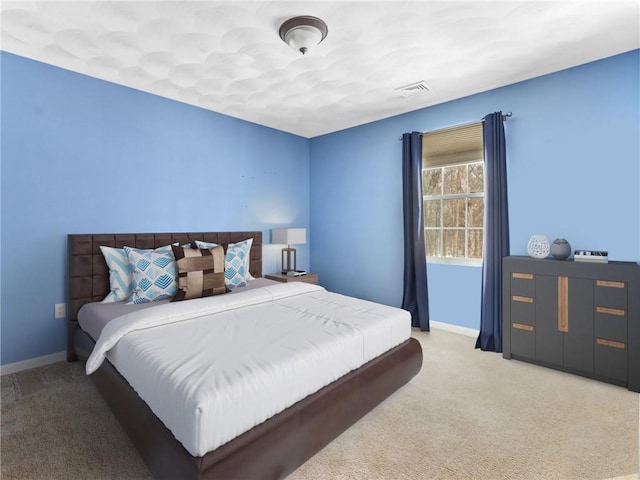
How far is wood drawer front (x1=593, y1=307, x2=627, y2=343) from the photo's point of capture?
2.38 m

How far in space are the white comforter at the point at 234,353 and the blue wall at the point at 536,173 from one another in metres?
1.63

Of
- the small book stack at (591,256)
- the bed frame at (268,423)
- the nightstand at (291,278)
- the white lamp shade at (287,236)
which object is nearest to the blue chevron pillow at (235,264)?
the nightstand at (291,278)

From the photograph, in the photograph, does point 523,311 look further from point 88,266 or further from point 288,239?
point 88,266

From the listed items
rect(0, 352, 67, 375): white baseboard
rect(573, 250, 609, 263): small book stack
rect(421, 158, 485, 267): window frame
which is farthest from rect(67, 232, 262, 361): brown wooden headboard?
rect(573, 250, 609, 263): small book stack

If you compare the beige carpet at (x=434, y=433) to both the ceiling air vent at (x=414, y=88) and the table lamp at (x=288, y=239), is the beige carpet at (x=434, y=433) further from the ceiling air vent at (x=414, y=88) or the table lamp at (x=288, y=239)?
the ceiling air vent at (x=414, y=88)

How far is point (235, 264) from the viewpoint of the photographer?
3.31 meters

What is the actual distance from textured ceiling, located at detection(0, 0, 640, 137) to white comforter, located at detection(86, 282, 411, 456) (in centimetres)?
194

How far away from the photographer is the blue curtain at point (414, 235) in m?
3.70

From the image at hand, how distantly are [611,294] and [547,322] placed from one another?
49 centimetres

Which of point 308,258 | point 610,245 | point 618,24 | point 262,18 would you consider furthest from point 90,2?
point 610,245

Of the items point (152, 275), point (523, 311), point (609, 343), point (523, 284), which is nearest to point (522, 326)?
point (523, 311)

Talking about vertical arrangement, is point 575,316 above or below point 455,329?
above

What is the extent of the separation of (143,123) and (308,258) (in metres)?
2.84

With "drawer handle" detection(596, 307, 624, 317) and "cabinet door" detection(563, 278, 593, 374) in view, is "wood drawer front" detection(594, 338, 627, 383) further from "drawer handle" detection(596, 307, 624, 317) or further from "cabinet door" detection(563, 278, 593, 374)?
"drawer handle" detection(596, 307, 624, 317)
